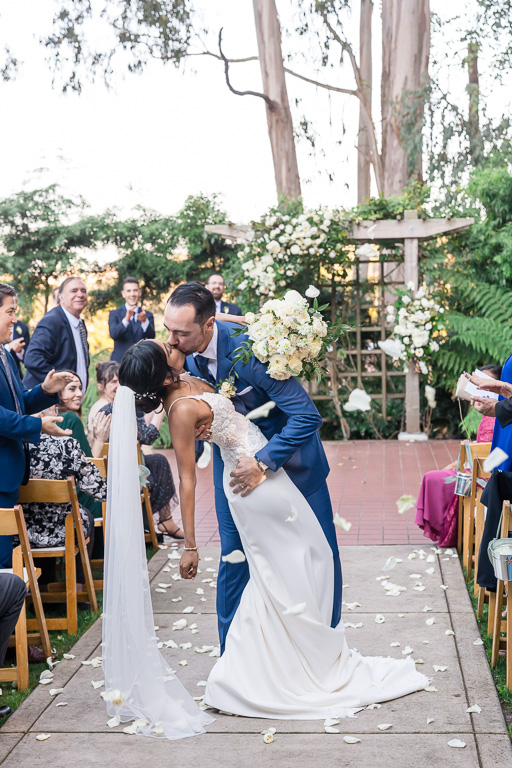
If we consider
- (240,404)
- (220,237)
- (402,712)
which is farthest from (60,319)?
(220,237)

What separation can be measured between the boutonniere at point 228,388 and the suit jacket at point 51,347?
390 centimetres

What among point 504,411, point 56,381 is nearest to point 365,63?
point 56,381

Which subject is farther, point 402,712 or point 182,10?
point 182,10

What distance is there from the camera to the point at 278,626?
11.6 ft

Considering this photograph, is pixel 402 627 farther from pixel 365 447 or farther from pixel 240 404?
pixel 365 447

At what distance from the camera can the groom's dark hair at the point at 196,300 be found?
3.38 meters

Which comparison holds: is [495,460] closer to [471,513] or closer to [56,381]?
[471,513]

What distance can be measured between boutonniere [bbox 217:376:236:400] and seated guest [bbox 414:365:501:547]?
2.71 m

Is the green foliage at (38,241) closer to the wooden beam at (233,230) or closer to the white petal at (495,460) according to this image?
the wooden beam at (233,230)

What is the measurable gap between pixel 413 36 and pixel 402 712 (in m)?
13.7

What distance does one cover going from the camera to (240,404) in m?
3.63

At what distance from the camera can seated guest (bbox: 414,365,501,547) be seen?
19.5 feet

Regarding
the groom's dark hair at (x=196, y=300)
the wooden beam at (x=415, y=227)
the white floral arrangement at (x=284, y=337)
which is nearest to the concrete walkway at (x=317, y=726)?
the white floral arrangement at (x=284, y=337)

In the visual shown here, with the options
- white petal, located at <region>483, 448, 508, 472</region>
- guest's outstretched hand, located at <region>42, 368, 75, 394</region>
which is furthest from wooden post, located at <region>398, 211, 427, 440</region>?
white petal, located at <region>483, 448, 508, 472</region>
